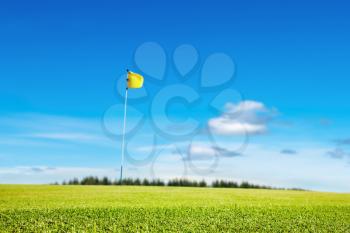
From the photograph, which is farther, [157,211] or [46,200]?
[46,200]

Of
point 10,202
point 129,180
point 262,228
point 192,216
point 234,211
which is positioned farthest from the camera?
point 129,180

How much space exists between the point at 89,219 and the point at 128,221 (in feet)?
3.65

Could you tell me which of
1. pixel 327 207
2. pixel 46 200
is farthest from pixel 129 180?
pixel 327 207

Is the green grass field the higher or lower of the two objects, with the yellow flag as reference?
lower

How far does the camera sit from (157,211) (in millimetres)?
13938

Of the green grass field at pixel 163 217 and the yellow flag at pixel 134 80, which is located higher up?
the yellow flag at pixel 134 80

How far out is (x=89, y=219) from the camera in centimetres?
1259

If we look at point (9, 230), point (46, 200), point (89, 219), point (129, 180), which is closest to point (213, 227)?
point (89, 219)

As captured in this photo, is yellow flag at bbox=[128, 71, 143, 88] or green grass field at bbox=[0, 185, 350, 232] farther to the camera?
yellow flag at bbox=[128, 71, 143, 88]

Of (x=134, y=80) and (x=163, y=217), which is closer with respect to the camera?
(x=163, y=217)

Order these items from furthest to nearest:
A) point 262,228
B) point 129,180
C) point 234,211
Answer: point 129,180 < point 234,211 < point 262,228

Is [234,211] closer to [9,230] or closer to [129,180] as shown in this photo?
[9,230]

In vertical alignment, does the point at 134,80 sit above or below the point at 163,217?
above

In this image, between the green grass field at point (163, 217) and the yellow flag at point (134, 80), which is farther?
the yellow flag at point (134, 80)
